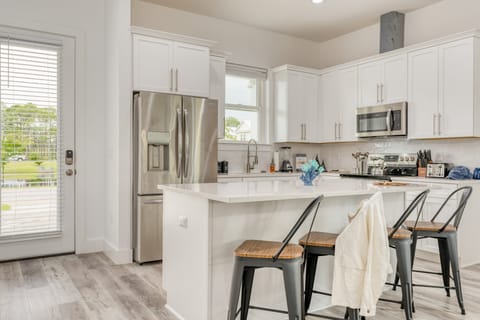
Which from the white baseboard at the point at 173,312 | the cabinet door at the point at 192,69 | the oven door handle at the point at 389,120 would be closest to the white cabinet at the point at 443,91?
the oven door handle at the point at 389,120

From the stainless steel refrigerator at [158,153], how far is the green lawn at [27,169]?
0.95m

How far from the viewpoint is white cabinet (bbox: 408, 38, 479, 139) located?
4152 millimetres

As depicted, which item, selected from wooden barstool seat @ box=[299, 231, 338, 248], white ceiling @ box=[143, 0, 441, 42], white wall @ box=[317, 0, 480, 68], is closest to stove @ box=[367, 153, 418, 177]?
white wall @ box=[317, 0, 480, 68]

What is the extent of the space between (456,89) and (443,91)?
0.14 m

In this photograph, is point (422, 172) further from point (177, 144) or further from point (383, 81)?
point (177, 144)

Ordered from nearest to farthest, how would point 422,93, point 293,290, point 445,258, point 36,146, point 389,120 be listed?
point 293,290
point 445,258
point 36,146
point 422,93
point 389,120

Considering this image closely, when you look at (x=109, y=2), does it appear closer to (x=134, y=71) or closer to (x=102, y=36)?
(x=102, y=36)

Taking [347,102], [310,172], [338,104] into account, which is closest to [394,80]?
[347,102]

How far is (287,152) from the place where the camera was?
19.8ft

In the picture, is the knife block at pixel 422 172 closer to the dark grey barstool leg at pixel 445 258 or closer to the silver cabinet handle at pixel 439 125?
the silver cabinet handle at pixel 439 125

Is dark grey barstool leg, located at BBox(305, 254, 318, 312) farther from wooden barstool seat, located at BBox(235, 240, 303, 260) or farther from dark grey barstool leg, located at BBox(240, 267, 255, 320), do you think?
dark grey barstool leg, located at BBox(240, 267, 255, 320)

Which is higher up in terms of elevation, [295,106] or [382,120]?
[295,106]

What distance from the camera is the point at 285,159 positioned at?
6000 millimetres

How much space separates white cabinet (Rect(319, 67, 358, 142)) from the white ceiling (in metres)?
0.70
